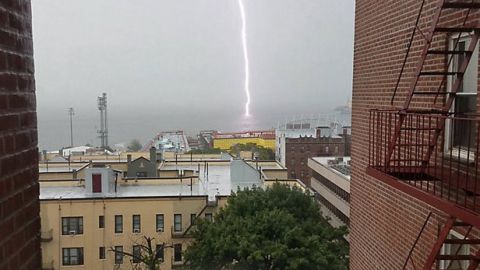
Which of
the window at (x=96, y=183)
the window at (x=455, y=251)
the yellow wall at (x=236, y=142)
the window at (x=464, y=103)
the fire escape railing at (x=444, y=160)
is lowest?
the yellow wall at (x=236, y=142)

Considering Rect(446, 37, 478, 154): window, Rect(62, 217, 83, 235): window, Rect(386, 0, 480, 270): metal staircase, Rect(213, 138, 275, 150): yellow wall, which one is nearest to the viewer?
Rect(386, 0, 480, 270): metal staircase

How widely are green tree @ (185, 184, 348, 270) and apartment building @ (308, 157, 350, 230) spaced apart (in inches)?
433

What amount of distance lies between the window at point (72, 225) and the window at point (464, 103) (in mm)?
18454

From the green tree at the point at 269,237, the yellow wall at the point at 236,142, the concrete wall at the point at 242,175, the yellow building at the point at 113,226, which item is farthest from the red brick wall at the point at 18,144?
the yellow wall at the point at 236,142

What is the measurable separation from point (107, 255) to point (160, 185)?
4905 millimetres

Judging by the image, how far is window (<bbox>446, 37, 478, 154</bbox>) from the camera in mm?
4547

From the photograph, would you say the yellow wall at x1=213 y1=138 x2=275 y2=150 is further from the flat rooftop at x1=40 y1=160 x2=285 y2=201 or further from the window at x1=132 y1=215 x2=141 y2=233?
the window at x1=132 y1=215 x2=141 y2=233

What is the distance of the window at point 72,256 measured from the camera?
20.6 meters

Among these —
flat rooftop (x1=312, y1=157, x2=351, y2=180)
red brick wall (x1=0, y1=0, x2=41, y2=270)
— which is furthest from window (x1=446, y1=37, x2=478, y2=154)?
flat rooftop (x1=312, y1=157, x2=351, y2=180)

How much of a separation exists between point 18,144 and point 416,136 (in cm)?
408

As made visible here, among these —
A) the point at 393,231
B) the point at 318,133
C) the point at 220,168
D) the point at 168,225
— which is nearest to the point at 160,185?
the point at 168,225

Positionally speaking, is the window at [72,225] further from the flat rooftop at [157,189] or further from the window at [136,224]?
the window at [136,224]

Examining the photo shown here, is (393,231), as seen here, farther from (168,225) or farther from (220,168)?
(220,168)

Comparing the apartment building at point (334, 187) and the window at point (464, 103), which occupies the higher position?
the window at point (464, 103)
